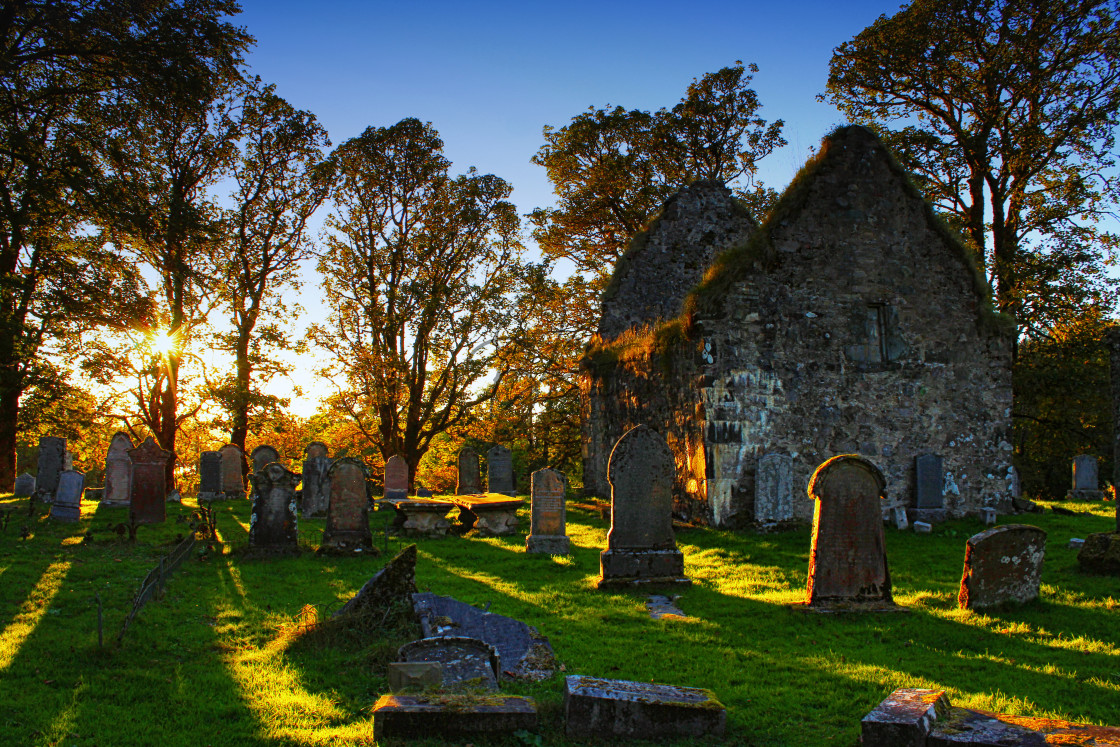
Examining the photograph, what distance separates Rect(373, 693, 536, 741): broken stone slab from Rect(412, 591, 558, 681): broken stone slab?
1264 millimetres

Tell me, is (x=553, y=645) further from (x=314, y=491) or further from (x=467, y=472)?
(x=467, y=472)

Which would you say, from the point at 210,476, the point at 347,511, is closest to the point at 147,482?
the point at 347,511

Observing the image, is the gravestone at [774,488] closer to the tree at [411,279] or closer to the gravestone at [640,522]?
the gravestone at [640,522]

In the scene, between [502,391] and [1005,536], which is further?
[502,391]

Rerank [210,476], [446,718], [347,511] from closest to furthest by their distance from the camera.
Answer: [446,718] → [347,511] → [210,476]

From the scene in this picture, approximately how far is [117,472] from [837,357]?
18301 mm

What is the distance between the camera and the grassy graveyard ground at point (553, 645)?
15.4ft

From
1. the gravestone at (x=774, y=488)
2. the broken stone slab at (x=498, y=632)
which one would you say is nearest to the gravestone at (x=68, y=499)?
the broken stone slab at (x=498, y=632)

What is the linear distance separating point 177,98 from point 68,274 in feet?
16.3

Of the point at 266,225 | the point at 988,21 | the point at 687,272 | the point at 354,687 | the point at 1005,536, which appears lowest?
the point at 354,687

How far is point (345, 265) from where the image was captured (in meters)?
25.0

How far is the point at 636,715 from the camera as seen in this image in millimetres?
4352

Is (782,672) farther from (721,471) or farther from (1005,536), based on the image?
(721,471)

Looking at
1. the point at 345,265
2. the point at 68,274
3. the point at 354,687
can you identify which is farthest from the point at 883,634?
the point at 345,265
